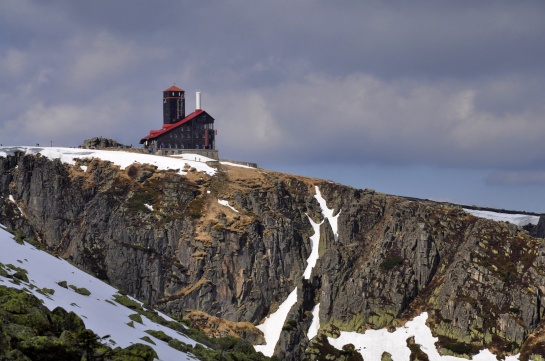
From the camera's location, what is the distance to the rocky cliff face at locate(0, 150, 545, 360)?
172875mm

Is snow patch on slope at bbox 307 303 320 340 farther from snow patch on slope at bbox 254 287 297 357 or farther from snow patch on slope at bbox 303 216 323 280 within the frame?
snow patch on slope at bbox 303 216 323 280

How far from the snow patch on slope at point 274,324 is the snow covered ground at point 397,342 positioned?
414 inches

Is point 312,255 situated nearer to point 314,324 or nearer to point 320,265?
point 320,265

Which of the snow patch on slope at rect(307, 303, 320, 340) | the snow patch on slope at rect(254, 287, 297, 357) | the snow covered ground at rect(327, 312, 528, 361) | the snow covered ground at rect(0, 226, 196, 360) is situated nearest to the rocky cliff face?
A: the snow patch on slope at rect(307, 303, 320, 340)

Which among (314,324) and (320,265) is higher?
(320,265)

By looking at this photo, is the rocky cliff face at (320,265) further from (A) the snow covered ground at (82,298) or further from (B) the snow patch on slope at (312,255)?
(A) the snow covered ground at (82,298)

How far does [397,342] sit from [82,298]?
363ft

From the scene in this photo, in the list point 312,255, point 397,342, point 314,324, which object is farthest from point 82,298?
point 312,255

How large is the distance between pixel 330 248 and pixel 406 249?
1514cm

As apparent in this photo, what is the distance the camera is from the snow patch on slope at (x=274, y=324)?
174250 mm

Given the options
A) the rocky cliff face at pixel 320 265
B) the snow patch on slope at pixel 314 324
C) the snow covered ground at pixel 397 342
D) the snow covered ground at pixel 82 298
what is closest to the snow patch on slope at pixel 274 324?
the rocky cliff face at pixel 320 265

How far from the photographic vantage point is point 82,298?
66.1 m

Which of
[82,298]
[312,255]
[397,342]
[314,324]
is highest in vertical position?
[312,255]

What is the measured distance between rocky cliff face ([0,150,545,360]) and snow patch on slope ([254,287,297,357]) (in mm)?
1642
